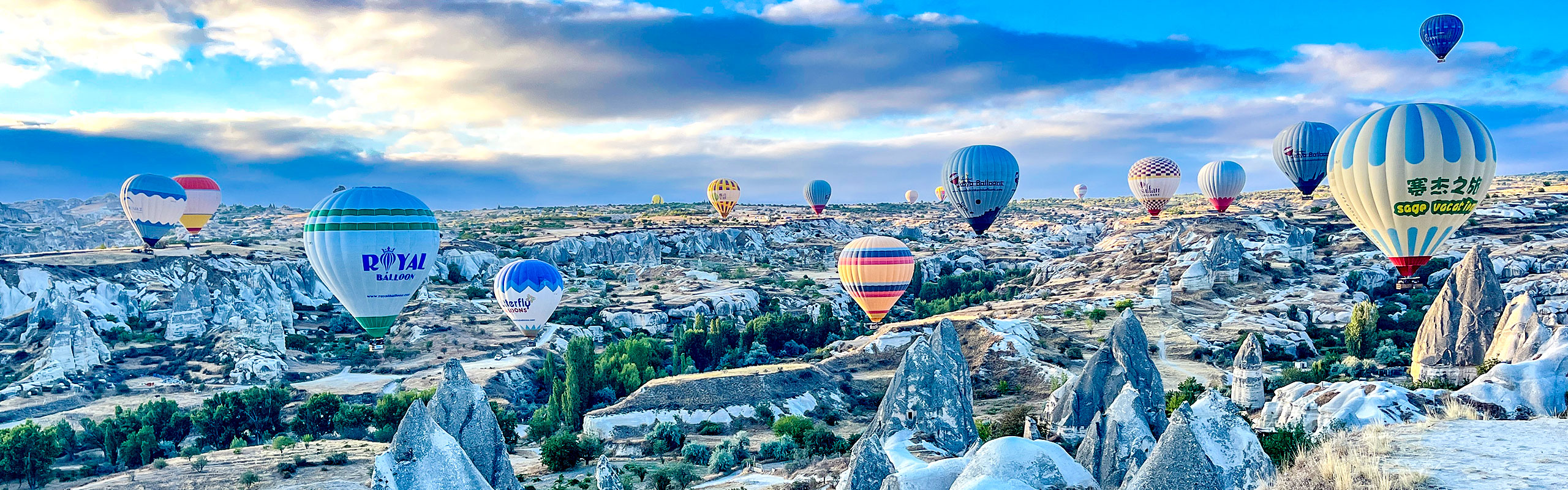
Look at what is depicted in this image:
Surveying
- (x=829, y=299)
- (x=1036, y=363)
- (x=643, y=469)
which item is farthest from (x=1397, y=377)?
(x=829, y=299)

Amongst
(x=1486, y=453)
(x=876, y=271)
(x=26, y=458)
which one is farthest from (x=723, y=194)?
(x=1486, y=453)

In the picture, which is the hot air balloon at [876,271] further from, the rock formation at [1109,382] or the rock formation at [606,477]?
the rock formation at [606,477]

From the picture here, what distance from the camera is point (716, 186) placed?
4852 inches

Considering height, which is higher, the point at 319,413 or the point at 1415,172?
the point at 1415,172

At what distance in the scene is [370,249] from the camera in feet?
114

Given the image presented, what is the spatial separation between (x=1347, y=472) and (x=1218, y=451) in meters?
2.21

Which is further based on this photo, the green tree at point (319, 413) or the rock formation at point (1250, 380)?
the green tree at point (319, 413)

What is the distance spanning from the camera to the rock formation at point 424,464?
16.1m

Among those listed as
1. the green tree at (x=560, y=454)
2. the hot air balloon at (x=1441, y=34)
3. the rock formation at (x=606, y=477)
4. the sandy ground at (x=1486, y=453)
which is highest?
the hot air balloon at (x=1441, y=34)

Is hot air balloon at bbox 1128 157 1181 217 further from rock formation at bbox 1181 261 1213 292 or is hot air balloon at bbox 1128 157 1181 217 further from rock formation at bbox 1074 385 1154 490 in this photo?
rock formation at bbox 1074 385 1154 490

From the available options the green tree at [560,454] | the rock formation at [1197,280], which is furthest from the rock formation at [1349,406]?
the rock formation at [1197,280]

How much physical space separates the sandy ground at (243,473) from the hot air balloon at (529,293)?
16.2 m

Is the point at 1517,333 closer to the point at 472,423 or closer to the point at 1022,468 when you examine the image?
the point at 1022,468

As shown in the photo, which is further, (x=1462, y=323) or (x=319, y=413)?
(x=319, y=413)
